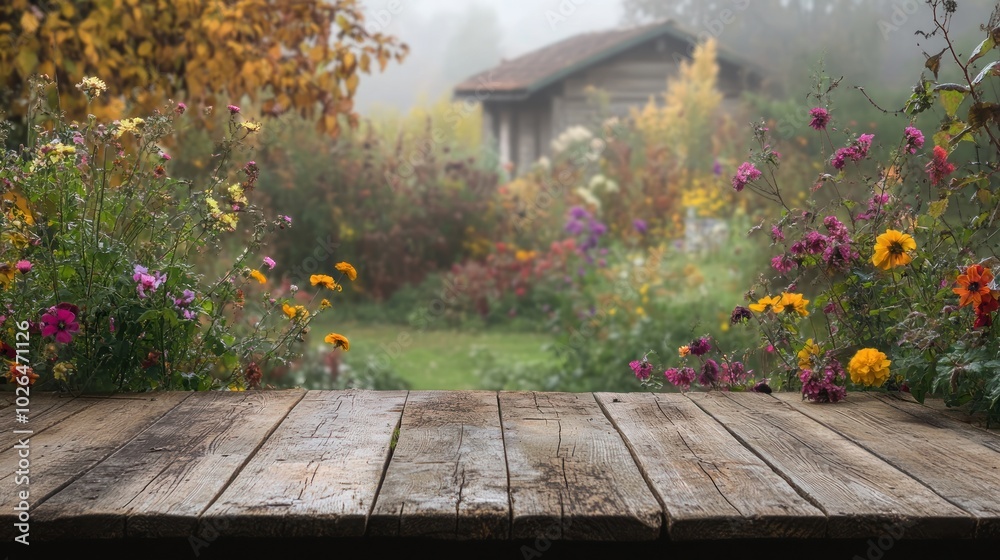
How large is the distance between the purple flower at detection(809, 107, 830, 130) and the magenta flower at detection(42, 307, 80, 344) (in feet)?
6.89

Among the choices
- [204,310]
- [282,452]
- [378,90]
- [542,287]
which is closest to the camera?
[282,452]

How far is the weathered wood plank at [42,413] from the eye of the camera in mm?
2074

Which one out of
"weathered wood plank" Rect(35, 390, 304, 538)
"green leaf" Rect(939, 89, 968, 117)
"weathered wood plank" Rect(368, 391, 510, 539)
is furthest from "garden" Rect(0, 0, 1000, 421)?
"weathered wood plank" Rect(368, 391, 510, 539)

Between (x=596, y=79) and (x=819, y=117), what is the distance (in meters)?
14.9

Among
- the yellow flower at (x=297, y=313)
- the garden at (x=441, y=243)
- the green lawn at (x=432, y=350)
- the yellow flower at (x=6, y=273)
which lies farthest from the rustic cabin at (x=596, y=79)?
the yellow flower at (x=6, y=273)

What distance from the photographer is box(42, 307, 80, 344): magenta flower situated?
2.43 meters

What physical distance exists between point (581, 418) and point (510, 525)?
0.73 metres

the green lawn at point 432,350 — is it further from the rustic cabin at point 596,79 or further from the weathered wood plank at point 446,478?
the rustic cabin at point 596,79

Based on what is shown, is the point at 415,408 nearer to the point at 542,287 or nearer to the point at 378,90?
the point at 542,287

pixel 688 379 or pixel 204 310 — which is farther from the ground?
pixel 204 310

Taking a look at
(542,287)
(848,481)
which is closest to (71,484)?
(848,481)

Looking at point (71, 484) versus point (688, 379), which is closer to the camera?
point (71, 484)

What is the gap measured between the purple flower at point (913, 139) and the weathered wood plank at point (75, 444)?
2.09 meters

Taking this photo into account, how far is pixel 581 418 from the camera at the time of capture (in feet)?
7.33
